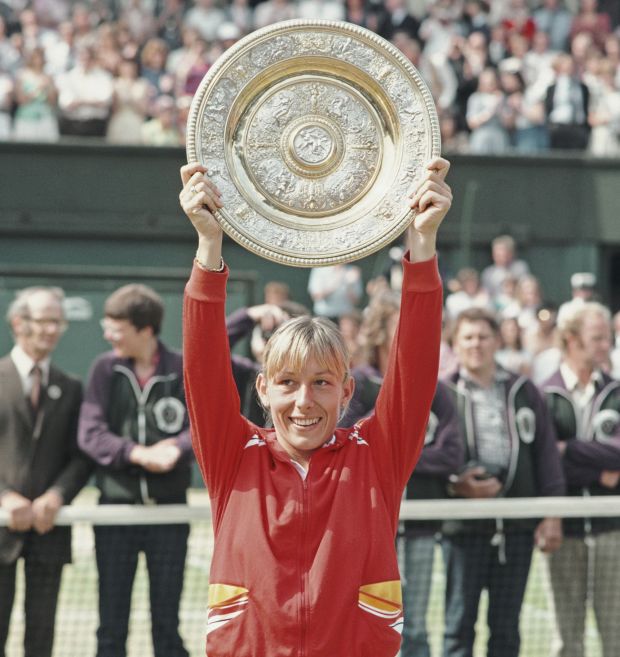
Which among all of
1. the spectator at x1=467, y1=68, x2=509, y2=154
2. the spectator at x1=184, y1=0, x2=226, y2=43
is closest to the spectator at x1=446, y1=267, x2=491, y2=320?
the spectator at x1=467, y1=68, x2=509, y2=154

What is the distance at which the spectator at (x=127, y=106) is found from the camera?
1641cm

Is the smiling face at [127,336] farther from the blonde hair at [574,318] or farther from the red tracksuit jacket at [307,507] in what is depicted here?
the red tracksuit jacket at [307,507]

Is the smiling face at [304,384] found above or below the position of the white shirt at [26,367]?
below

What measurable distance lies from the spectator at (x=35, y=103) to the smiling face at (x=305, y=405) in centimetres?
1294

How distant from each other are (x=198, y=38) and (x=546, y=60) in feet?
16.3

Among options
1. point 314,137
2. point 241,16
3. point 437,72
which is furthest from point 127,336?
point 241,16

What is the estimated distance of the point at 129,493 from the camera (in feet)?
22.0

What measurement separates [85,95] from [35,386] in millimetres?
10064

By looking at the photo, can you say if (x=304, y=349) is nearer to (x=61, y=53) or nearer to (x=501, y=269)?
(x=501, y=269)

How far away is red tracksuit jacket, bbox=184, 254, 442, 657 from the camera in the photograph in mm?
3598

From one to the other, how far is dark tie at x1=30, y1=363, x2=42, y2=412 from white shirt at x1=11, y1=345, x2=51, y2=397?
11 mm

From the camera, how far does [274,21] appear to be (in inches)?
714

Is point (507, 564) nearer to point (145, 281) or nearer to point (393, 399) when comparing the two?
point (393, 399)

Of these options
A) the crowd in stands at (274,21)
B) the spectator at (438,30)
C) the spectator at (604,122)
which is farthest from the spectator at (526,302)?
the spectator at (438,30)
